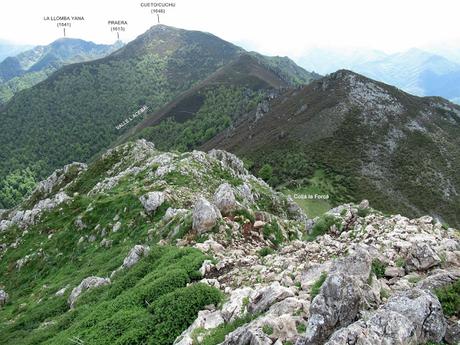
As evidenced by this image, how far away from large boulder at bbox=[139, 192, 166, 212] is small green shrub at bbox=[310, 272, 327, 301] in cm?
2222

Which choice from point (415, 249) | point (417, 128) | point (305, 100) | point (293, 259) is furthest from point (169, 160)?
point (305, 100)

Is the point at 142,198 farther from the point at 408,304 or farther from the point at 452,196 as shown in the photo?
the point at 452,196

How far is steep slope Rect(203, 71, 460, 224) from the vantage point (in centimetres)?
10338

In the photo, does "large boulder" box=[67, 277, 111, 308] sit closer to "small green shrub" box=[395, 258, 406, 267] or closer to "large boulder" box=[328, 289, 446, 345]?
"small green shrub" box=[395, 258, 406, 267]

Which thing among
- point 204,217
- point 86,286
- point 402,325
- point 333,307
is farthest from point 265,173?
point 402,325

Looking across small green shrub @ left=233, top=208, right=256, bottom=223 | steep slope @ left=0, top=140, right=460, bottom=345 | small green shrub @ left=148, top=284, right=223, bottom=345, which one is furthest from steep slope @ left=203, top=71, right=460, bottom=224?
small green shrub @ left=148, top=284, right=223, bottom=345

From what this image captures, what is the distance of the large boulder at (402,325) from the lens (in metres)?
9.35

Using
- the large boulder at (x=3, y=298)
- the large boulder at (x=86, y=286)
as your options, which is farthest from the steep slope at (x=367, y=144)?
the large boulder at (x=86, y=286)

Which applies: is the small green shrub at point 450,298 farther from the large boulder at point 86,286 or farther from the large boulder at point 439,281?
the large boulder at point 86,286

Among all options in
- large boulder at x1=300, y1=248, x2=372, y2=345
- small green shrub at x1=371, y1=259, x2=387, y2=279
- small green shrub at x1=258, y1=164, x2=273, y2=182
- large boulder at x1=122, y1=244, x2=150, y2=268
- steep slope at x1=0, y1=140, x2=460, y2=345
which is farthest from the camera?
small green shrub at x1=258, y1=164, x2=273, y2=182

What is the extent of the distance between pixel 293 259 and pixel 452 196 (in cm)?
10206

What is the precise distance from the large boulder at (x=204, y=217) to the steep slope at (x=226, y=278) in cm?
7

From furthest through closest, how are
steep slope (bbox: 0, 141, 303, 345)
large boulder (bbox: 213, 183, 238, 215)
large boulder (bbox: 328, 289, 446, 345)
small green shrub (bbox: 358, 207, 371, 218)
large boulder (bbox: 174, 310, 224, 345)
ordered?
large boulder (bbox: 213, 183, 238, 215) < small green shrub (bbox: 358, 207, 371, 218) < steep slope (bbox: 0, 141, 303, 345) < large boulder (bbox: 174, 310, 224, 345) < large boulder (bbox: 328, 289, 446, 345)

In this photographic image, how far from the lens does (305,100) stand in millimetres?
160375
